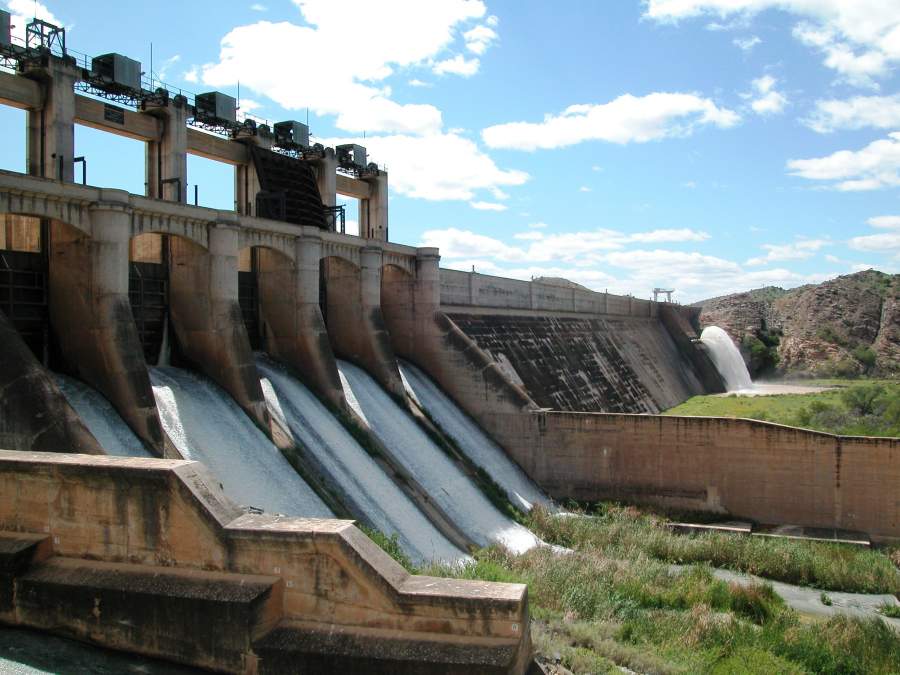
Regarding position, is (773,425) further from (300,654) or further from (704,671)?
(300,654)

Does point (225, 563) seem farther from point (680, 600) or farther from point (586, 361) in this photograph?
point (586, 361)

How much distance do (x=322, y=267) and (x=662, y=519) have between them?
1262cm

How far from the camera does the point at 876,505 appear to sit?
20.5m

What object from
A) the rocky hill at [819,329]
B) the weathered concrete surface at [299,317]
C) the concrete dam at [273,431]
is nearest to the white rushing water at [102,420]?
the concrete dam at [273,431]

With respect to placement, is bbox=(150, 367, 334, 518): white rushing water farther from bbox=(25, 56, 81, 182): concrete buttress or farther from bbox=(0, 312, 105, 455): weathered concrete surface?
bbox=(25, 56, 81, 182): concrete buttress

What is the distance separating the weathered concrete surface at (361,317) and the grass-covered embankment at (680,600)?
21.3 feet

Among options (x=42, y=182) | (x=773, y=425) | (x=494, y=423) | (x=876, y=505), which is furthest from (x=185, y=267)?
(x=876, y=505)

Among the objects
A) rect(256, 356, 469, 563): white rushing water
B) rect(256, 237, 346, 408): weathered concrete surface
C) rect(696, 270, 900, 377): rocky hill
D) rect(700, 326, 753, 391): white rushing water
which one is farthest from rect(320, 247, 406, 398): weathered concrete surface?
rect(696, 270, 900, 377): rocky hill

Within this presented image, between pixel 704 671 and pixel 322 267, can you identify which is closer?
pixel 704 671

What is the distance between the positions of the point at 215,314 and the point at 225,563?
11.5m

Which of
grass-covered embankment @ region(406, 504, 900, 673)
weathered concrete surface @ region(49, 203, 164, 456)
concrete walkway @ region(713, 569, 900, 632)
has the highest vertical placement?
weathered concrete surface @ region(49, 203, 164, 456)

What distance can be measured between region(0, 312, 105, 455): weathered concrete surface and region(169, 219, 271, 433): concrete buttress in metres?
5.60

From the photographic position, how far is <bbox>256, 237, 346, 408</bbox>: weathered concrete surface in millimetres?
21391

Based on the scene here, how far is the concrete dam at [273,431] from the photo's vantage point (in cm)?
777
